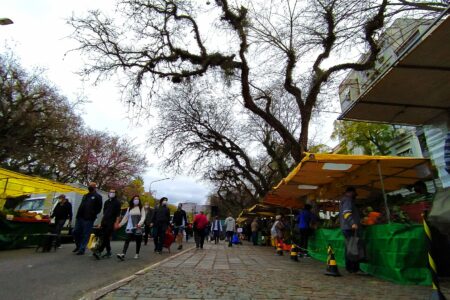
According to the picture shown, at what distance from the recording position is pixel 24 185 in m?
15.6

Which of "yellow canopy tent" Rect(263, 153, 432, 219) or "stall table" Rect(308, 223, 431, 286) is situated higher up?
"yellow canopy tent" Rect(263, 153, 432, 219)

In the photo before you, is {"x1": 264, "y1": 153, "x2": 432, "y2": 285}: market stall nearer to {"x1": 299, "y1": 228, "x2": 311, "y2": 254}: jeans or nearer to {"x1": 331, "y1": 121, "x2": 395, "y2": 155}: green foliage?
{"x1": 299, "y1": 228, "x2": 311, "y2": 254}: jeans

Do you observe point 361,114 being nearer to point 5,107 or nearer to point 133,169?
point 5,107

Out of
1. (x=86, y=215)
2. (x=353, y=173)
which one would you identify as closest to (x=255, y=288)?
(x=353, y=173)

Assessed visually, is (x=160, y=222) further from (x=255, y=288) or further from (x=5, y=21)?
(x=5, y=21)

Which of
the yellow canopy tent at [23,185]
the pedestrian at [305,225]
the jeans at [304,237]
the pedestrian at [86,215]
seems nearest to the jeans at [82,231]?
the pedestrian at [86,215]

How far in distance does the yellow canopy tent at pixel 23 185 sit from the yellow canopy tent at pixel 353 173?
1045 centimetres

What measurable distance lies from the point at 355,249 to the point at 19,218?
35.6ft

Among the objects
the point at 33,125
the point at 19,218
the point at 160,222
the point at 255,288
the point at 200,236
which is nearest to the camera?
the point at 255,288

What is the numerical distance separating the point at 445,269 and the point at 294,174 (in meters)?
4.13

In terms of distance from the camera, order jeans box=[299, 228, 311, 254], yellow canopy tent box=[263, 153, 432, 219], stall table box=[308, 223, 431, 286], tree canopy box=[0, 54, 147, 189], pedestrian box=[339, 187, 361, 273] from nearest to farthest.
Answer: stall table box=[308, 223, 431, 286] < pedestrian box=[339, 187, 361, 273] < yellow canopy tent box=[263, 153, 432, 219] < jeans box=[299, 228, 311, 254] < tree canopy box=[0, 54, 147, 189]

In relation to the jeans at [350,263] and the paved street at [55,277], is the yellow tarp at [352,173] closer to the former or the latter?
the jeans at [350,263]

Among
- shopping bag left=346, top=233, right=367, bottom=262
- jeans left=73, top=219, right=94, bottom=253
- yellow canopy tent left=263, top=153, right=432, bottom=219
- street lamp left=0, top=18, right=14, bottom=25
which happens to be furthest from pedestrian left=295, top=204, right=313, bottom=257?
street lamp left=0, top=18, right=14, bottom=25

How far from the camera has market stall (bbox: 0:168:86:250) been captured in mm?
11211
